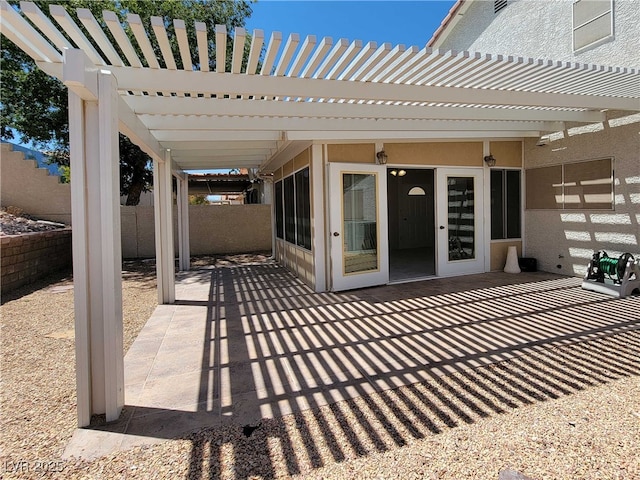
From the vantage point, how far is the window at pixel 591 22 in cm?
562

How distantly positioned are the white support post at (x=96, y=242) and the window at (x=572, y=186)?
23.6 feet

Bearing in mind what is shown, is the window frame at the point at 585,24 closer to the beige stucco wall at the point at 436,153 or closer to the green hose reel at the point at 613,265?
the beige stucco wall at the point at 436,153

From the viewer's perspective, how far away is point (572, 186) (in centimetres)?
648

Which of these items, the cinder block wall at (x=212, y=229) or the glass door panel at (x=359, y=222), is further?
the cinder block wall at (x=212, y=229)

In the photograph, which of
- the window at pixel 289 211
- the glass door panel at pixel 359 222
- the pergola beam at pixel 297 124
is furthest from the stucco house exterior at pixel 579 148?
the window at pixel 289 211

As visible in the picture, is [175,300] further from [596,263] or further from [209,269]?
[596,263]

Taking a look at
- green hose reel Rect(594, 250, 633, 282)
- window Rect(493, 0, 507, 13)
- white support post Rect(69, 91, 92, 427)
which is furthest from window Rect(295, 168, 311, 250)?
window Rect(493, 0, 507, 13)

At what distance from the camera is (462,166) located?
6.95 meters

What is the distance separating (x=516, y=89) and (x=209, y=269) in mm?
7637

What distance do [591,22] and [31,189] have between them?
1358 centimetres

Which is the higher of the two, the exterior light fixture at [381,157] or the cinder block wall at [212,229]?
the exterior light fixture at [381,157]

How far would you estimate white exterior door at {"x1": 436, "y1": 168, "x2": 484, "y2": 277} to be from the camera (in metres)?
6.88

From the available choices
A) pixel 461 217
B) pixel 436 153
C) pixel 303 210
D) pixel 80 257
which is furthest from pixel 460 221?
pixel 80 257

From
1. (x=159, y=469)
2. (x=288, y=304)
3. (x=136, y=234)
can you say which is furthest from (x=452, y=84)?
(x=136, y=234)
